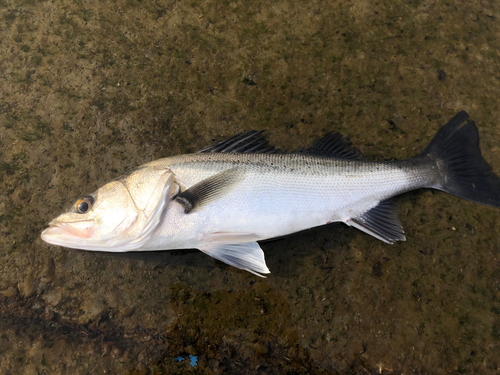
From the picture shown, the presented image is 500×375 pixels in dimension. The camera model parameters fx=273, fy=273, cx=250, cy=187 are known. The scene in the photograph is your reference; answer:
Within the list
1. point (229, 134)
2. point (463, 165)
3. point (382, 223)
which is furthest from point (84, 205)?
point (463, 165)

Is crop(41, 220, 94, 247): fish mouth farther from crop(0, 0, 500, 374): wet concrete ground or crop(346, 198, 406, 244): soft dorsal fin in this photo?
crop(346, 198, 406, 244): soft dorsal fin

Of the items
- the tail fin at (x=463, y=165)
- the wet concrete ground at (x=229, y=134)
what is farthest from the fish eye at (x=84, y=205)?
the tail fin at (x=463, y=165)

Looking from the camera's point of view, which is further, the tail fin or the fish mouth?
the tail fin

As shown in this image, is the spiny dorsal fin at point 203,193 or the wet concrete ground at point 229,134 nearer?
the spiny dorsal fin at point 203,193

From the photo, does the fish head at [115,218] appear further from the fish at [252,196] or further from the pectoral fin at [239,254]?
the pectoral fin at [239,254]

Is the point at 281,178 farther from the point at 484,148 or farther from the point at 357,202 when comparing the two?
the point at 484,148

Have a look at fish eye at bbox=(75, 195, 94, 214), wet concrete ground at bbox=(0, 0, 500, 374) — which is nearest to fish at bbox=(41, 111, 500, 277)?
fish eye at bbox=(75, 195, 94, 214)

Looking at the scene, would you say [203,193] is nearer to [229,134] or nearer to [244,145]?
[244,145]
